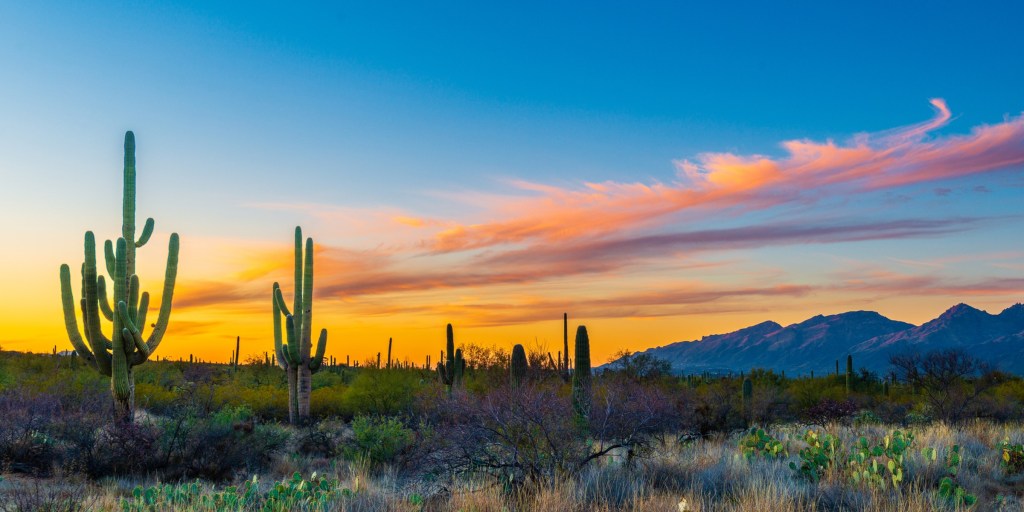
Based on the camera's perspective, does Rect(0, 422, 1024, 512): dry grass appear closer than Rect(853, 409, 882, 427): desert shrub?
Yes

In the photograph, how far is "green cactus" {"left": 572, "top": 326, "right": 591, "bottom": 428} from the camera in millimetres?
15855

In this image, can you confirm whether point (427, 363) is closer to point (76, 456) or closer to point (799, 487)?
point (76, 456)

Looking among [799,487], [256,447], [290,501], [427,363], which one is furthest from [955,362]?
[427,363]

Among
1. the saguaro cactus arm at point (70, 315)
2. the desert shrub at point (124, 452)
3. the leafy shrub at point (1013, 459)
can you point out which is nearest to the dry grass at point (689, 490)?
the leafy shrub at point (1013, 459)

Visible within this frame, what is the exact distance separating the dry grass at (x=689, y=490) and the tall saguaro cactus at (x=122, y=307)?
15.3 ft

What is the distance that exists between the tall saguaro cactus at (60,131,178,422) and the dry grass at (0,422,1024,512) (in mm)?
4676

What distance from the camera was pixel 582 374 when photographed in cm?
1928

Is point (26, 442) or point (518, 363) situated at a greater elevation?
point (518, 363)

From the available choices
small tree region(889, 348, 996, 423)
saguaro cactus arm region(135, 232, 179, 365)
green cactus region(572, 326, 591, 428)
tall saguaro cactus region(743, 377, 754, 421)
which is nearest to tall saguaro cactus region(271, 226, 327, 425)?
saguaro cactus arm region(135, 232, 179, 365)

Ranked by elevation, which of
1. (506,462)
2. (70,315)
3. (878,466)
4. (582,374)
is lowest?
(878,466)

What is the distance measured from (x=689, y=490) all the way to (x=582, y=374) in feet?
29.2

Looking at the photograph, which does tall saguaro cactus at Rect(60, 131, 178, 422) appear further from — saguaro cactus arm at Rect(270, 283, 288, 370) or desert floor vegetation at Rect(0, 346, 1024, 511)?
saguaro cactus arm at Rect(270, 283, 288, 370)

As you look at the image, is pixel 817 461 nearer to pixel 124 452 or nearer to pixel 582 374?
pixel 582 374

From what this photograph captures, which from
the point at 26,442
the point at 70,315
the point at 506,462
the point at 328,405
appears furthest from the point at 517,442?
the point at 328,405
